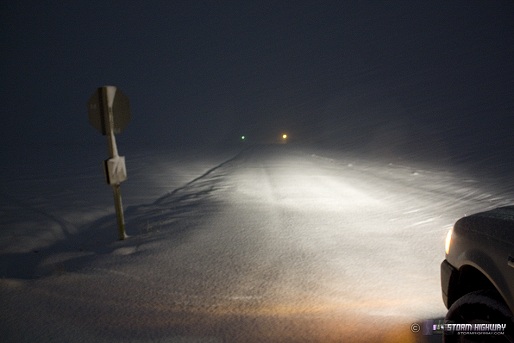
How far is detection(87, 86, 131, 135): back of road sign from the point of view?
4602 millimetres

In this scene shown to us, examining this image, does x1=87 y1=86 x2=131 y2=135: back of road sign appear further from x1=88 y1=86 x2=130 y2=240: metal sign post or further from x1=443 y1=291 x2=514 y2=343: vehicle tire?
x1=443 y1=291 x2=514 y2=343: vehicle tire

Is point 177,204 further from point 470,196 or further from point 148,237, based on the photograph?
point 470,196

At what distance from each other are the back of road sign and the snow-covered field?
1.93 metres

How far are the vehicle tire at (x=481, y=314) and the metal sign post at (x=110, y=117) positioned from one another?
461cm

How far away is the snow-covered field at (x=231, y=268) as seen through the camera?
9.51 feet

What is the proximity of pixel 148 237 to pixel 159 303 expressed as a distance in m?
2.42

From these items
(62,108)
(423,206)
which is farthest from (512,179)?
(62,108)

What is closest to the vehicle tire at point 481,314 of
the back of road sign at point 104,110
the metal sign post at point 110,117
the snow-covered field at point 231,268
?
the snow-covered field at point 231,268

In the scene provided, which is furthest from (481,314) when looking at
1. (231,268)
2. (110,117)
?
(110,117)

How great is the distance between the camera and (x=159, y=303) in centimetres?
329

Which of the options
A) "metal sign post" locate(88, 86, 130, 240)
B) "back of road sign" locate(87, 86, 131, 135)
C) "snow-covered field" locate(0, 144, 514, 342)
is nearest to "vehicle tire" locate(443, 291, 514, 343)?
"snow-covered field" locate(0, 144, 514, 342)

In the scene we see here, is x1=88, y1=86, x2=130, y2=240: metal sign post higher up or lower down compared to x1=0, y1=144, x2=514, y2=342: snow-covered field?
higher up

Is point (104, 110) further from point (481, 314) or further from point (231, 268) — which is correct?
point (481, 314)

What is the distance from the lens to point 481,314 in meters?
2.12
